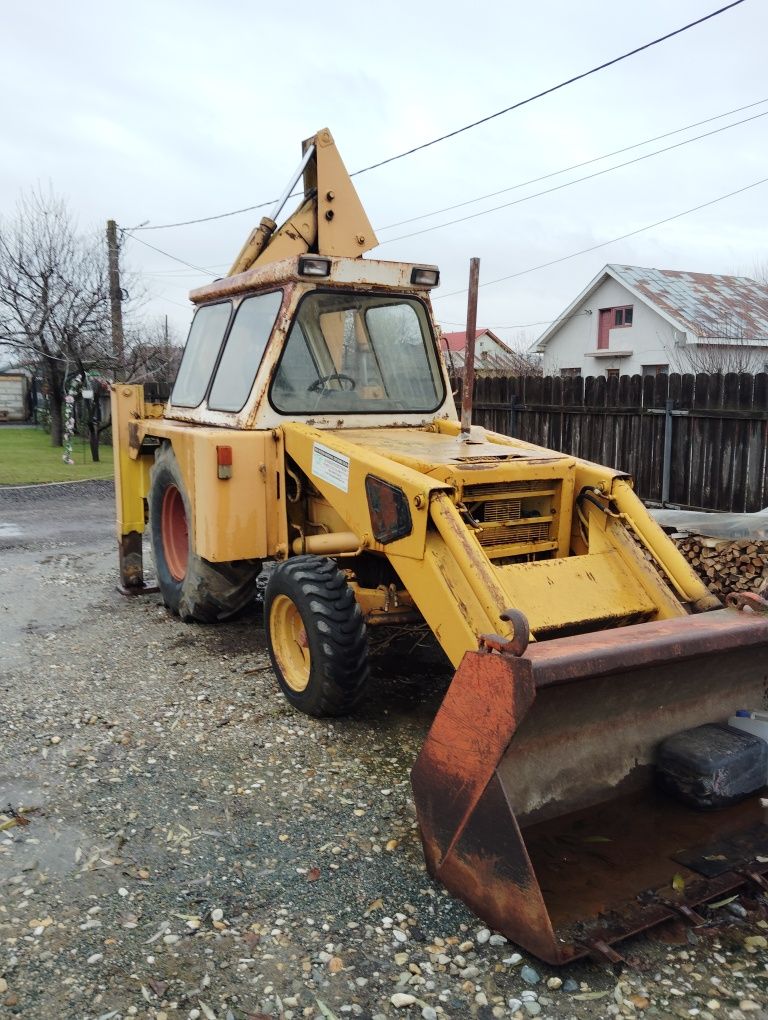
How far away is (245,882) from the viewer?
10.4 feet

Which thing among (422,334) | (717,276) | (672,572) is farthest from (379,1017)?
(717,276)

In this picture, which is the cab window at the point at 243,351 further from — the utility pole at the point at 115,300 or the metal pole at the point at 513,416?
the utility pole at the point at 115,300

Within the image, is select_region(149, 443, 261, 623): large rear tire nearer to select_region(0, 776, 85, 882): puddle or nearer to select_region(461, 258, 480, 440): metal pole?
select_region(461, 258, 480, 440): metal pole

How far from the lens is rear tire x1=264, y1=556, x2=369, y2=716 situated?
4.25 m

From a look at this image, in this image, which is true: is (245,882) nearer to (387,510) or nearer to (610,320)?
(387,510)

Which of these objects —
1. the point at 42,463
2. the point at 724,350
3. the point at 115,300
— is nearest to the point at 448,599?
the point at 42,463

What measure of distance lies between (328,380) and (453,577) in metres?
2.07

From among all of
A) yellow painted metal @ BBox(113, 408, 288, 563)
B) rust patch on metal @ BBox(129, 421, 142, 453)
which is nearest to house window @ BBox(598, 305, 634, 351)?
rust patch on metal @ BBox(129, 421, 142, 453)

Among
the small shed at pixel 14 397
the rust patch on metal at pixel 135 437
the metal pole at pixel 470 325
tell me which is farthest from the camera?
the small shed at pixel 14 397

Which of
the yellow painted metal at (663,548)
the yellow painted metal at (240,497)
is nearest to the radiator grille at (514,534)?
the yellow painted metal at (663,548)

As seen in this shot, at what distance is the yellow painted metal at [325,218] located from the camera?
19.5ft

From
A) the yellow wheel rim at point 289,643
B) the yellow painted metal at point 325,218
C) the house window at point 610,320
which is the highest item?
the house window at point 610,320

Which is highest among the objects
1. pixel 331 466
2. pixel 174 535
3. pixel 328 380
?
pixel 328 380

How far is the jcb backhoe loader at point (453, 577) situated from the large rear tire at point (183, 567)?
2 centimetres
